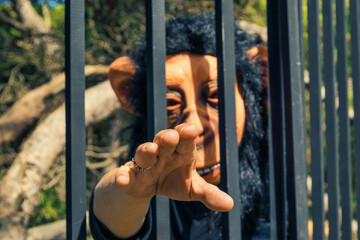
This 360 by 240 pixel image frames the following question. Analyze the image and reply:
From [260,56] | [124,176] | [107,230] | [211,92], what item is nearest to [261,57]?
[260,56]

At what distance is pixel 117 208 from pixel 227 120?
0.91 feet

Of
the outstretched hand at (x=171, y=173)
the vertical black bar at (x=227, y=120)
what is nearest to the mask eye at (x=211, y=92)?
the vertical black bar at (x=227, y=120)

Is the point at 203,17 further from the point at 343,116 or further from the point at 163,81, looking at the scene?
→ the point at 163,81

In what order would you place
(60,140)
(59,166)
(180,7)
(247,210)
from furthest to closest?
(180,7) < (59,166) < (60,140) < (247,210)

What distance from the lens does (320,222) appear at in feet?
3.09

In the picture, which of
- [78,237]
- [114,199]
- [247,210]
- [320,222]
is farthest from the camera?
[247,210]

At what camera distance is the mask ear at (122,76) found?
152 centimetres

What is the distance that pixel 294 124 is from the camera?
903mm

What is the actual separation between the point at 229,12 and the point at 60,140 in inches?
81.4

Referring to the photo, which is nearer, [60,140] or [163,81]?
[163,81]

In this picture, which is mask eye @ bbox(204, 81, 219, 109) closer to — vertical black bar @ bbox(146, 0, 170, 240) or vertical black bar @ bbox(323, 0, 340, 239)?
vertical black bar @ bbox(323, 0, 340, 239)

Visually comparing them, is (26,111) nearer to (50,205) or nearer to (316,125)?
(50,205)

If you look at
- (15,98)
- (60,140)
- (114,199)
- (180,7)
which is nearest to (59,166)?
(60,140)

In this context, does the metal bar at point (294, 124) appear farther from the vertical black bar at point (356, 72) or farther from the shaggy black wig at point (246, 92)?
the shaggy black wig at point (246, 92)
